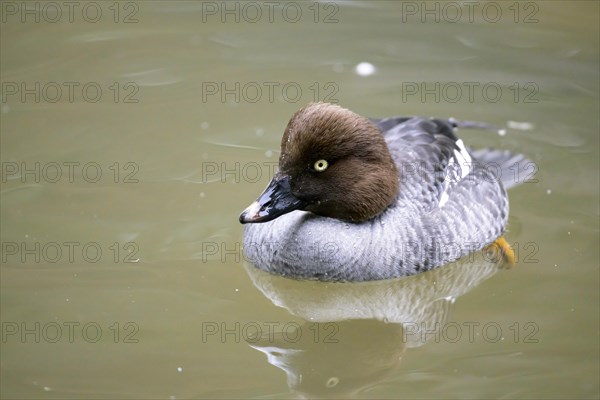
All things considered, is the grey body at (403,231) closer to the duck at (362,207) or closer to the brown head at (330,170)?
the duck at (362,207)

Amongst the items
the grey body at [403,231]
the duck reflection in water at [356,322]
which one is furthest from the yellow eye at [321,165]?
the duck reflection in water at [356,322]

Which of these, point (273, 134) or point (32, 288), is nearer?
point (32, 288)

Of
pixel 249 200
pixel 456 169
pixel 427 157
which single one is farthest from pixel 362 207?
pixel 249 200

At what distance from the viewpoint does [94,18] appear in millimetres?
11914

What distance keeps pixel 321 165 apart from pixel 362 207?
56 centimetres

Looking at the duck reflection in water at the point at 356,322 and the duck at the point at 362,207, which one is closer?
the duck reflection in water at the point at 356,322

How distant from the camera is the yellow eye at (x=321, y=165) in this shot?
7.13 m

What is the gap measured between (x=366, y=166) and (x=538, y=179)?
7.45 ft

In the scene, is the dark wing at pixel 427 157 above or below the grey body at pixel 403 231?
above

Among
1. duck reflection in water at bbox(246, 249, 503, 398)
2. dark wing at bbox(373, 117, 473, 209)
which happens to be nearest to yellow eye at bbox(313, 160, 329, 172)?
dark wing at bbox(373, 117, 473, 209)

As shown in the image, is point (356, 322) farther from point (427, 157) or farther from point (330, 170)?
point (427, 157)

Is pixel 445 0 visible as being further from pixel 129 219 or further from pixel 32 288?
pixel 32 288

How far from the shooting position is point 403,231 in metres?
7.51

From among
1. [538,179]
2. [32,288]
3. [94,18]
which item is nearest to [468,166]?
[538,179]
